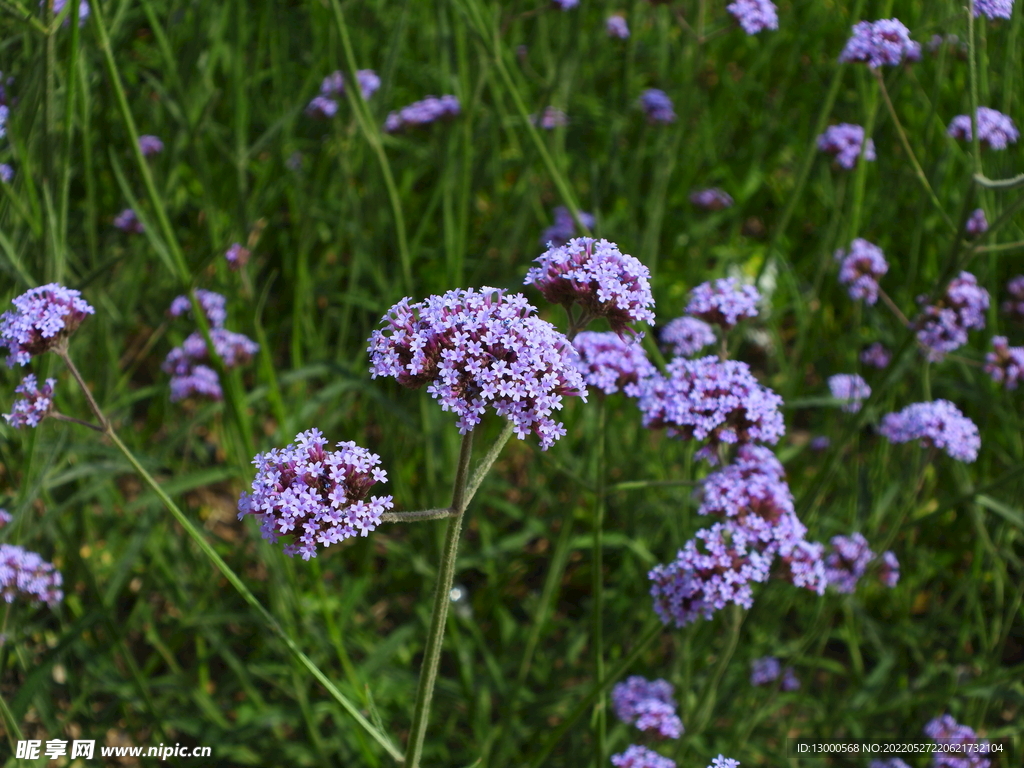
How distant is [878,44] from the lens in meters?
2.50

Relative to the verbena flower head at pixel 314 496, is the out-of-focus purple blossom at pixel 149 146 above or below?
above

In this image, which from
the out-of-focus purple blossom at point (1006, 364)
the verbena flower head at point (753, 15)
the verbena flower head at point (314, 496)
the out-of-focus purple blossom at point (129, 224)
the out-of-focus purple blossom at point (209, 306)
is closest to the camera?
the verbena flower head at point (314, 496)

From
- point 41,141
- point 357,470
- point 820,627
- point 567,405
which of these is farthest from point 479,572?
point 357,470

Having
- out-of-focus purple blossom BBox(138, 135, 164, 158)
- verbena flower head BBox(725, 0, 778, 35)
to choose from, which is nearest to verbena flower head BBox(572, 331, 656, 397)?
verbena flower head BBox(725, 0, 778, 35)

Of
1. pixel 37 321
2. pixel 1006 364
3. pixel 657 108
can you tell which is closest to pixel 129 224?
pixel 37 321

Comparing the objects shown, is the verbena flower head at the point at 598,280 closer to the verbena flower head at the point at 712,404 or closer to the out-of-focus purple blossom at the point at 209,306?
the verbena flower head at the point at 712,404

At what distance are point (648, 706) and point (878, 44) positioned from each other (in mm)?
1925

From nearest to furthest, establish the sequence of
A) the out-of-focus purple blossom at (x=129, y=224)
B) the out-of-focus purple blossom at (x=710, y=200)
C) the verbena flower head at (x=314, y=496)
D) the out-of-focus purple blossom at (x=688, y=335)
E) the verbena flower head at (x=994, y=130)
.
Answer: the verbena flower head at (x=314, y=496) → the out-of-focus purple blossom at (x=688, y=335) → the verbena flower head at (x=994, y=130) → the out-of-focus purple blossom at (x=129, y=224) → the out-of-focus purple blossom at (x=710, y=200)

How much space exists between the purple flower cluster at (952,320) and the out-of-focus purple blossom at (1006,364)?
191mm

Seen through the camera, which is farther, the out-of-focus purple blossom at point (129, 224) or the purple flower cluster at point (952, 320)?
the out-of-focus purple blossom at point (129, 224)

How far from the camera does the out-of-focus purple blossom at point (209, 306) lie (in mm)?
2984

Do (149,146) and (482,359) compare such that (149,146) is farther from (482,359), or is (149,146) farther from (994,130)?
(994,130)

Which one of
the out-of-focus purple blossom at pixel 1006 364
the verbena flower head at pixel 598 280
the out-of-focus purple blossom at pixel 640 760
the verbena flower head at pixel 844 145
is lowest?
the out-of-focus purple blossom at pixel 640 760

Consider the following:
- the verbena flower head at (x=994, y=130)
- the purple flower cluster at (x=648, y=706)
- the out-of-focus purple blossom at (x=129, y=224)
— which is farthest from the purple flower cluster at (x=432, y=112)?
the purple flower cluster at (x=648, y=706)
